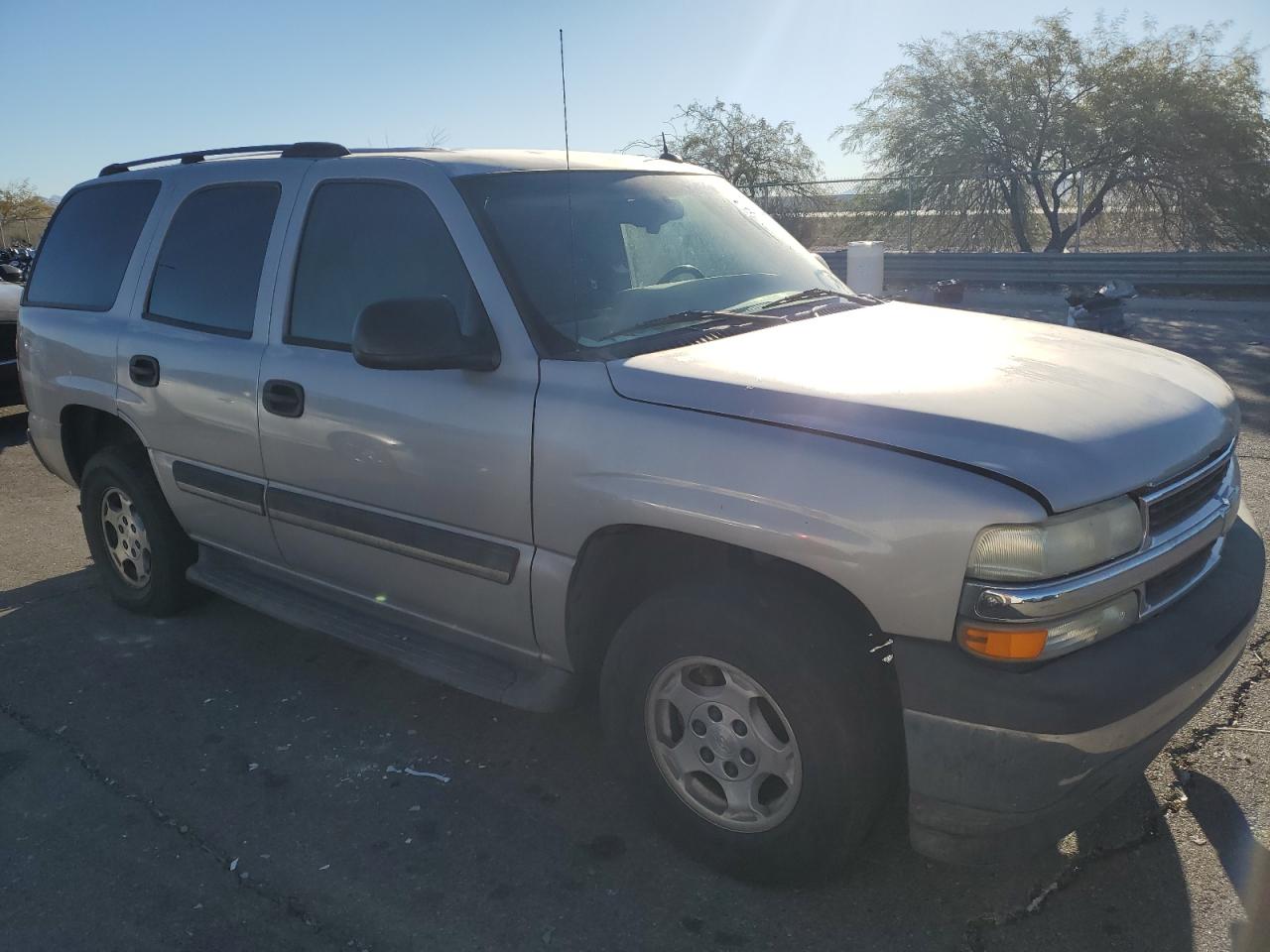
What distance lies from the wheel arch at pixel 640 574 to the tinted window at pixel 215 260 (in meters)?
1.81

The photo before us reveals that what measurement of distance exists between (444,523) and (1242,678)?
2894 mm

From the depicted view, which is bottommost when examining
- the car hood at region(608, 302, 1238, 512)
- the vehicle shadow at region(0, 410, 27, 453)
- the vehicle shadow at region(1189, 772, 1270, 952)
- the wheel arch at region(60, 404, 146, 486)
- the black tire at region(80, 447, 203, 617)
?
the vehicle shadow at region(0, 410, 27, 453)

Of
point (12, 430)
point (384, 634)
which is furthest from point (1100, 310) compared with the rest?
point (12, 430)

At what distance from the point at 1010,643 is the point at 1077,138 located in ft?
61.6

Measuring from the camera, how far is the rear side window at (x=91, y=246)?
4.52 m

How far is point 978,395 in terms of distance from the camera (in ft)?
8.20

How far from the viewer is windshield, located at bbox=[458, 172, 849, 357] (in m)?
3.10

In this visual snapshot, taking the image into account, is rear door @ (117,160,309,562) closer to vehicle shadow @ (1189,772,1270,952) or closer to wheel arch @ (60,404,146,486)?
wheel arch @ (60,404,146,486)

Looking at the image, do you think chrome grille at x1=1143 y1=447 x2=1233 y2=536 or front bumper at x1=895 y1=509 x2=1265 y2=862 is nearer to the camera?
front bumper at x1=895 y1=509 x2=1265 y2=862

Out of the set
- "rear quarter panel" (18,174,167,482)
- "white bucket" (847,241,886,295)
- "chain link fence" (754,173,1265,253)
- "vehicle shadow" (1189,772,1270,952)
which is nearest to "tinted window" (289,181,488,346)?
"rear quarter panel" (18,174,167,482)

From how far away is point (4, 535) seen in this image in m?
6.24

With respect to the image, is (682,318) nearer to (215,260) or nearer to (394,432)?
(394,432)

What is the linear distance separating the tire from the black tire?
260 centimetres

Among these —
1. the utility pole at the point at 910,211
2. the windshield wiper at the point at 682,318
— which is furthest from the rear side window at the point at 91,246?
the utility pole at the point at 910,211
